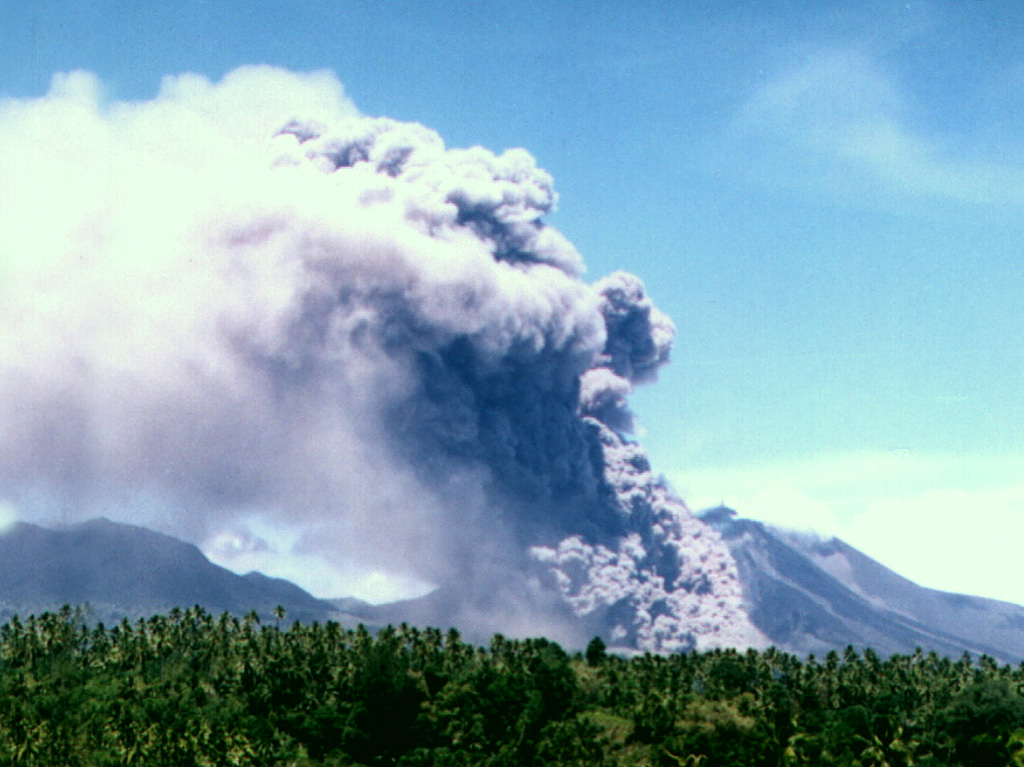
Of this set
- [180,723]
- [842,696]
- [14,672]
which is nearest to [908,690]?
[842,696]

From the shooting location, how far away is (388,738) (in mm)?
127438

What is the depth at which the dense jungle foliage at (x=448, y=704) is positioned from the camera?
110 meters

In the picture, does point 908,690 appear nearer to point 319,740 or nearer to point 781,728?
point 781,728

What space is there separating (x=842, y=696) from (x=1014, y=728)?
90.1 feet

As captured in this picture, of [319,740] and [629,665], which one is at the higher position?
[629,665]

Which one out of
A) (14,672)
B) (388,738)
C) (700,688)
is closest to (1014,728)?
(700,688)

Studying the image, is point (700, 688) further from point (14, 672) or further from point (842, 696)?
point (14, 672)

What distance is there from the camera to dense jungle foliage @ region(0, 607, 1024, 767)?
109562 mm

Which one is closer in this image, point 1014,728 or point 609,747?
point 1014,728

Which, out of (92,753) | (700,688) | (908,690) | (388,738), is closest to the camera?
(92,753)

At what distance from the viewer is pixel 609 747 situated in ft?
386

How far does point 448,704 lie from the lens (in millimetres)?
128875

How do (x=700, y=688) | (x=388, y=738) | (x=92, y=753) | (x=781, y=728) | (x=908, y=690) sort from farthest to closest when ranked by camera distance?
(x=700, y=688) → (x=908, y=690) → (x=388, y=738) → (x=781, y=728) → (x=92, y=753)

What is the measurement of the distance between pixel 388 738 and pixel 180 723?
22715 mm
